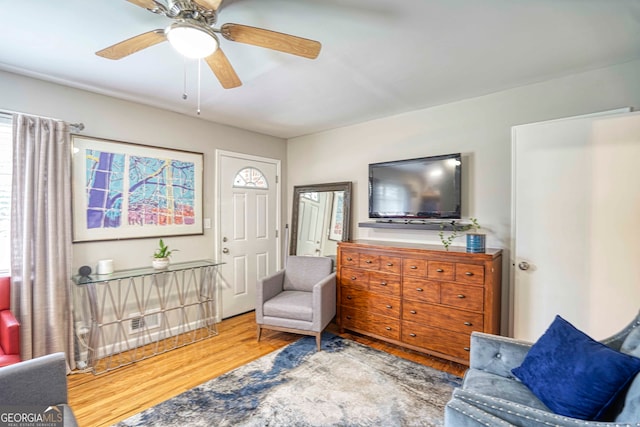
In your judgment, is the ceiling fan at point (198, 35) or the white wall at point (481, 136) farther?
the white wall at point (481, 136)

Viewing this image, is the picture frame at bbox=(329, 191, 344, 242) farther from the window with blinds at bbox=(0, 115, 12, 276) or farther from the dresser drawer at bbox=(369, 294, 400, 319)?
the window with blinds at bbox=(0, 115, 12, 276)

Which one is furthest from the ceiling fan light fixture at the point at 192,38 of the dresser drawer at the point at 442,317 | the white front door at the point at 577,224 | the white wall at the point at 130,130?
the dresser drawer at the point at 442,317

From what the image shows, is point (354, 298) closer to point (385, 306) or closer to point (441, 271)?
point (385, 306)

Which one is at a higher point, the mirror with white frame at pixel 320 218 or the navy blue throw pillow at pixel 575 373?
the mirror with white frame at pixel 320 218

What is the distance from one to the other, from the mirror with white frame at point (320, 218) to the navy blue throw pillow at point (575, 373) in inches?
93.6

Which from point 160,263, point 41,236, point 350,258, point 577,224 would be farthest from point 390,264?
point 41,236

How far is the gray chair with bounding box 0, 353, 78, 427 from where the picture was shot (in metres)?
1.33

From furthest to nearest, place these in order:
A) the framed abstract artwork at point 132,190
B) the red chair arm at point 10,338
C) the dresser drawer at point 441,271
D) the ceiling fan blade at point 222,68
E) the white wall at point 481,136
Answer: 1. the framed abstract artwork at point 132,190
2. the dresser drawer at point 441,271
3. the white wall at point 481,136
4. the red chair arm at point 10,338
5. the ceiling fan blade at point 222,68

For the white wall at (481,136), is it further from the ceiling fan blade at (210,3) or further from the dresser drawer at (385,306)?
the ceiling fan blade at (210,3)

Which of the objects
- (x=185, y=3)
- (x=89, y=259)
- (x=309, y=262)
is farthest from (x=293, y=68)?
(x=89, y=259)

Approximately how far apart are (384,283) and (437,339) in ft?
2.17

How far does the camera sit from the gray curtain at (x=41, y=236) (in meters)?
2.28

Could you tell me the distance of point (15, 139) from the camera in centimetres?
228

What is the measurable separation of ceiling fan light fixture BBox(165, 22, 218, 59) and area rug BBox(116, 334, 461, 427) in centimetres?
220
